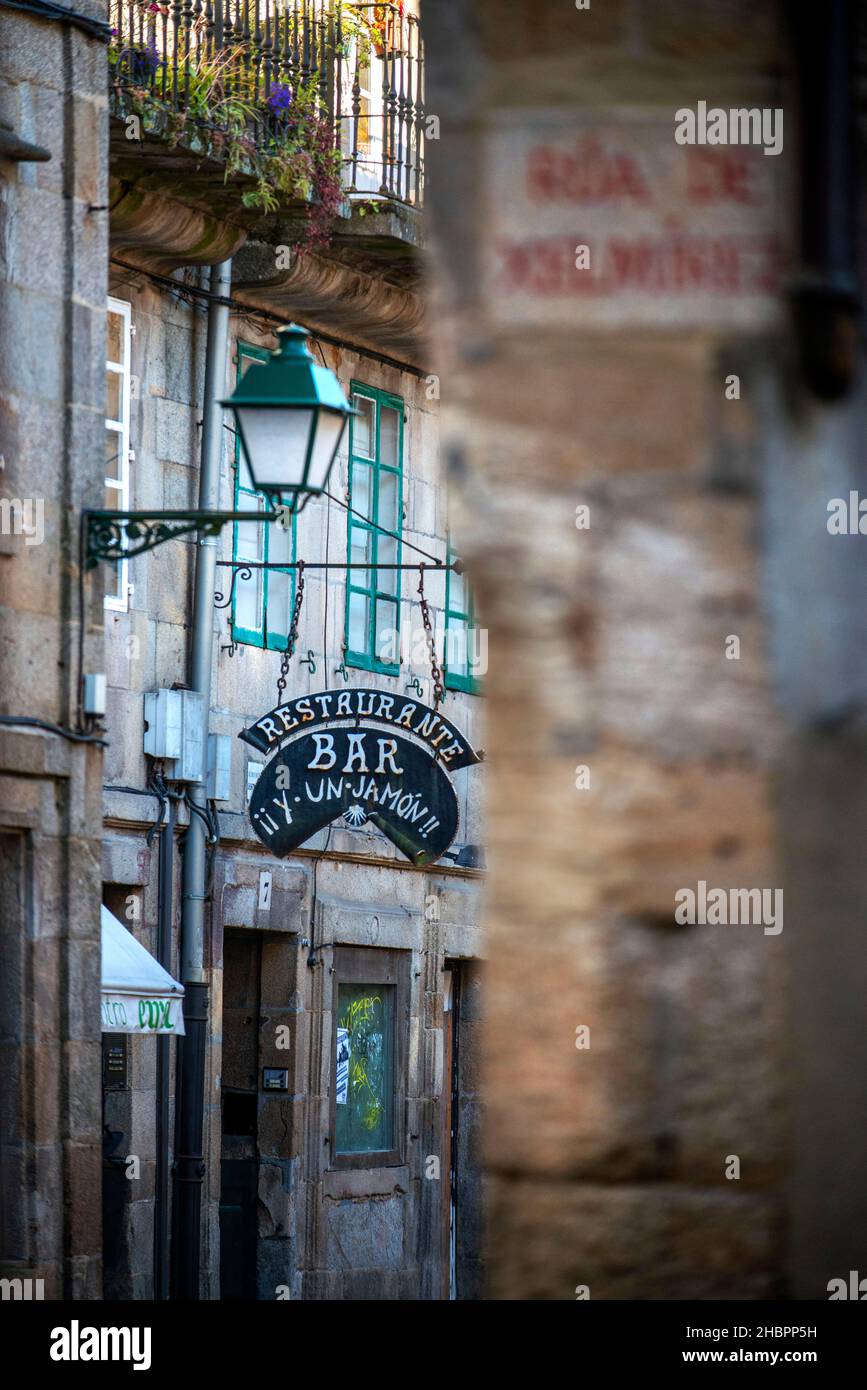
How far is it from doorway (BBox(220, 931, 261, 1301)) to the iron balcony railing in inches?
200

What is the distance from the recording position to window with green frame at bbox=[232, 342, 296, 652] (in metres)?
16.0

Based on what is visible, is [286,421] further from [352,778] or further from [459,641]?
[459,641]

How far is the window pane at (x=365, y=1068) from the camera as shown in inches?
667

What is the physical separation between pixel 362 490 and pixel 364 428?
0.49 meters

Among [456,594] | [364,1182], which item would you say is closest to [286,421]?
[364,1182]

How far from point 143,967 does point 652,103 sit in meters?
9.39

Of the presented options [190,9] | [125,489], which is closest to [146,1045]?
[125,489]

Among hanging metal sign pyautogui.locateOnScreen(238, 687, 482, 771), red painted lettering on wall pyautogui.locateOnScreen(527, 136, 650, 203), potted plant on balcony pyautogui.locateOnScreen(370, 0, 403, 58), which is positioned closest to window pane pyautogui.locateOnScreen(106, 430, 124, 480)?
hanging metal sign pyautogui.locateOnScreen(238, 687, 482, 771)

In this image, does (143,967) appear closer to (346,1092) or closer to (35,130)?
(35,130)

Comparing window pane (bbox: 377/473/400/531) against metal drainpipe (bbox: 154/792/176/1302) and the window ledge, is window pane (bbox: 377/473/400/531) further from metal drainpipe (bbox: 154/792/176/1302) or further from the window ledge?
the window ledge

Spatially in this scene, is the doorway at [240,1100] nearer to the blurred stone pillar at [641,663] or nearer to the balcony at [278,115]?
the balcony at [278,115]

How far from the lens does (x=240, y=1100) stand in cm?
1616

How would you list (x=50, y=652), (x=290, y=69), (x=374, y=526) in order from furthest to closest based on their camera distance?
1. (x=374, y=526)
2. (x=290, y=69)
3. (x=50, y=652)

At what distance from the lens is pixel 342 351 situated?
57.5 feet
